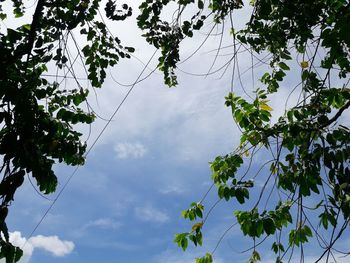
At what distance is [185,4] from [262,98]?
1080 millimetres

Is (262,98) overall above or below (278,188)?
above

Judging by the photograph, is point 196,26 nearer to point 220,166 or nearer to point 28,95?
point 220,166

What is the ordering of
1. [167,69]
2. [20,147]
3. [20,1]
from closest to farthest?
[20,147], [20,1], [167,69]

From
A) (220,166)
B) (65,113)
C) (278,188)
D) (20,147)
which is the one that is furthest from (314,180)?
(65,113)

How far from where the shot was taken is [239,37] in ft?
11.4

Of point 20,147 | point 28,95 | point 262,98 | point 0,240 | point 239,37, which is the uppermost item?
point 239,37

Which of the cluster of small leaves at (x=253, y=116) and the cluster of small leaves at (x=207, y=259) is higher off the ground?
the cluster of small leaves at (x=253, y=116)

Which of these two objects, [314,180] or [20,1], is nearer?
[314,180]

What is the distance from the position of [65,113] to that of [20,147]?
5.09 ft

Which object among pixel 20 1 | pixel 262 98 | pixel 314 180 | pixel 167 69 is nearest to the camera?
pixel 314 180

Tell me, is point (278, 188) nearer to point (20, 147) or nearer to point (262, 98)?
point (262, 98)

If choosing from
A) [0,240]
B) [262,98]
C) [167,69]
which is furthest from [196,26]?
[0,240]

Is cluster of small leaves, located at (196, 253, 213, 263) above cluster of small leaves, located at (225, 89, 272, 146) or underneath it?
underneath

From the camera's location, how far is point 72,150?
2.63 m
